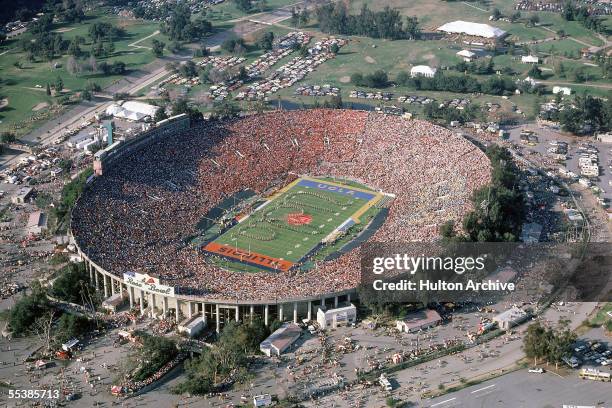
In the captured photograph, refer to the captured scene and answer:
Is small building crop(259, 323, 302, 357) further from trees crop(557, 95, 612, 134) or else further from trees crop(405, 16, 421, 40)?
trees crop(405, 16, 421, 40)

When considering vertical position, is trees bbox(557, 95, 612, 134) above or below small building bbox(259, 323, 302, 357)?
above

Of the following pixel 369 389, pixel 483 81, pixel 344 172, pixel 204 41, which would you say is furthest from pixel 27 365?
pixel 204 41

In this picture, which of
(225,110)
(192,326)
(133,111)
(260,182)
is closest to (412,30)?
(225,110)

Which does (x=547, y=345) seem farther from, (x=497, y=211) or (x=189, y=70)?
(x=189, y=70)

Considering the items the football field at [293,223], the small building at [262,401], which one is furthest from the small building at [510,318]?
the small building at [262,401]

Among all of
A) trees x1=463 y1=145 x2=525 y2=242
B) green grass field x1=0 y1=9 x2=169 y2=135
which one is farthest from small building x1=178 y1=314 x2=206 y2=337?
green grass field x1=0 y1=9 x2=169 y2=135

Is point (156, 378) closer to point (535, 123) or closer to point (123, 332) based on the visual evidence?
point (123, 332)

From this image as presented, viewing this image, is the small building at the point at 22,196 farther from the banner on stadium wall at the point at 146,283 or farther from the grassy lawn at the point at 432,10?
the grassy lawn at the point at 432,10
